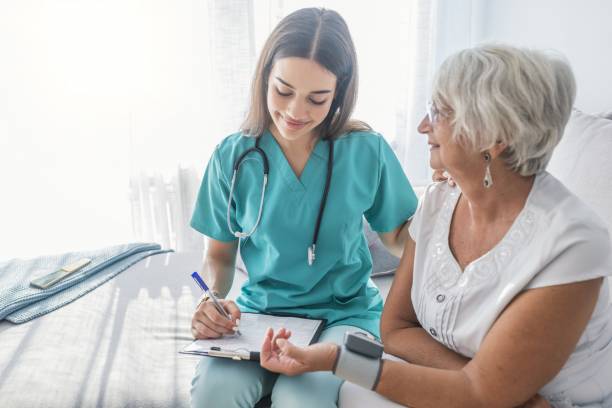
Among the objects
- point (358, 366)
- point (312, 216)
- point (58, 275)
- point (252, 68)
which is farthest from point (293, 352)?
point (252, 68)

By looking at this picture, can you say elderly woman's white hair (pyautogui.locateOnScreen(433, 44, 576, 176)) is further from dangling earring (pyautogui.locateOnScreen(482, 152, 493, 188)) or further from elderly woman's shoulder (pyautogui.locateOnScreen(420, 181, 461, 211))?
elderly woman's shoulder (pyautogui.locateOnScreen(420, 181, 461, 211))

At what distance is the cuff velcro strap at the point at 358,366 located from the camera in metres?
1.02

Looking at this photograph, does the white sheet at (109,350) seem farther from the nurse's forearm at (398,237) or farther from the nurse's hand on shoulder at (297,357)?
the nurse's forearm at (398,237)

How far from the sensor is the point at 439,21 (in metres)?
2.51

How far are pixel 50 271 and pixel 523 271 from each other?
1466 mm

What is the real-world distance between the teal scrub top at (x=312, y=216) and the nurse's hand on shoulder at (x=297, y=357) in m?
0.31

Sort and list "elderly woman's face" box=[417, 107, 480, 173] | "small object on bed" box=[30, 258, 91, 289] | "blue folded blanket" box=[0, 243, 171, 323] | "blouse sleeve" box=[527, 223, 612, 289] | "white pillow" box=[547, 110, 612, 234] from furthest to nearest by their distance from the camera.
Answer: "small object on bed" box=[30, 258, 91, 289]
"blue folded blanket" box=[0, 243, 171, 323]
"white pillow" box=[547, 110, 612, 234]
"elderly woman's face" box=[417, 107, 480, 173]
"blouse sleeve" box=[527, 223, 612, 289]

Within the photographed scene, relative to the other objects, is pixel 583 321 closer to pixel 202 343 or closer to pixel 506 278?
pixel 506 278

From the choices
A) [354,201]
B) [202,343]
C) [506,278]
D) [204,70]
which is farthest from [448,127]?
[204,70]

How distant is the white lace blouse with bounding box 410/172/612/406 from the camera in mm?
945

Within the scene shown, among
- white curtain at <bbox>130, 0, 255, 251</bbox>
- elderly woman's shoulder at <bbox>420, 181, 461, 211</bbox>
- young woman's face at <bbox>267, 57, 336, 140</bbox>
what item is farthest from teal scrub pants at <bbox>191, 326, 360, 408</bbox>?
white curtain at <bbox>130, 0, 255, 251</bbox>

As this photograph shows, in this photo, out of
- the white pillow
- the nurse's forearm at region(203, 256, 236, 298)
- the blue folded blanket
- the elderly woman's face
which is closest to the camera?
the elderly woman's face

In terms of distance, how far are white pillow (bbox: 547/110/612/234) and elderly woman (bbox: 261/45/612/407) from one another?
0.34 meters

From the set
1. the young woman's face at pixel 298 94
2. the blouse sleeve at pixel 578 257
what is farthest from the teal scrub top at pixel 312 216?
the blouse sleeve at pixel 578 257
